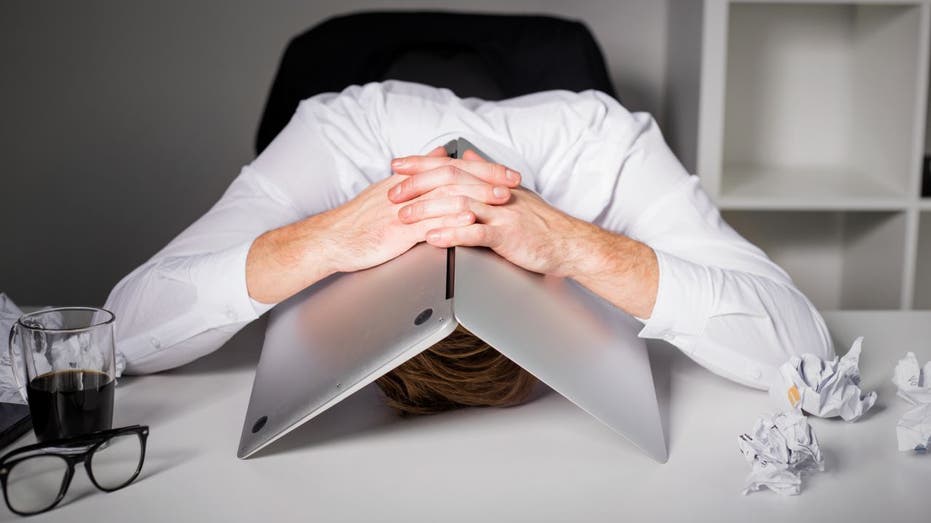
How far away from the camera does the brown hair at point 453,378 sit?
0.96 metres

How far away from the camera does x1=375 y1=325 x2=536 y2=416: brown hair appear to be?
963mm

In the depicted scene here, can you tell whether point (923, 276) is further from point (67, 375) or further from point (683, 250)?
point (67, 375)

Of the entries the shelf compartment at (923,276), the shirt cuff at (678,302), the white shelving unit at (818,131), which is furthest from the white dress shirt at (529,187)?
the shelf compartment at (923,276)

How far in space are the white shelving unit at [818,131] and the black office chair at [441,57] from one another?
54cm

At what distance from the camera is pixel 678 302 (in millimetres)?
1093

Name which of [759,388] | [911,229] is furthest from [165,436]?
[911,229]

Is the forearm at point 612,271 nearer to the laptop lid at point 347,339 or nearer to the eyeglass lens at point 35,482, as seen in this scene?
the laptop lid at point 347,339

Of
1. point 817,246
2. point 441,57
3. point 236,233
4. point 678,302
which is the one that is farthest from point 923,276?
point 236,233

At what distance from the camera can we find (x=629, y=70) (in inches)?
108

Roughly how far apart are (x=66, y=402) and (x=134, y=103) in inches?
81.2

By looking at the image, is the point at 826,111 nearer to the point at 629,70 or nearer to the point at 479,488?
the point at 629,70

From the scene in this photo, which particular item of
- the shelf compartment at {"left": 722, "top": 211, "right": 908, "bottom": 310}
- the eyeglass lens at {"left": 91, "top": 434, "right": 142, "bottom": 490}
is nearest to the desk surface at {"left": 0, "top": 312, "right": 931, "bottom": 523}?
the eyeglass lens at {"left": 91, "top": 434, "right": 142, "bottom": 490}

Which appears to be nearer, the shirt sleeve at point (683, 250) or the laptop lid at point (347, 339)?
the laptop lid at point (347, 339)

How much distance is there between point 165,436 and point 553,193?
26.6 inches
